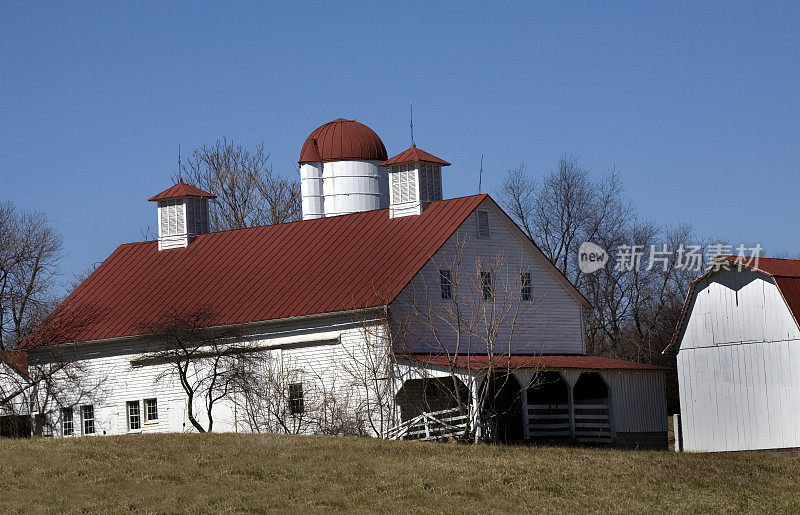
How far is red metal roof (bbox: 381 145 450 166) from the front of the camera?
40781 millimetres

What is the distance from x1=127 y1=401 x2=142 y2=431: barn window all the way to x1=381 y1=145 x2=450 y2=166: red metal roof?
11503mm

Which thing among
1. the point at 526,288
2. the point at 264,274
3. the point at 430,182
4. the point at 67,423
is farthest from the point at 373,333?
the point at 67,423

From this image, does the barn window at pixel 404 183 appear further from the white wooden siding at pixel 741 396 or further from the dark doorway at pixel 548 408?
the white wooden siding at pixel 741 396

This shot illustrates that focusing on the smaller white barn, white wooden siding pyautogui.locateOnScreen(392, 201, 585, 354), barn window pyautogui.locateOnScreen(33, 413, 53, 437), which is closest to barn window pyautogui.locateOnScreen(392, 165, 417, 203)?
white wooden siding pyautogui.locateOnScreen(392, 201, 585, 354)

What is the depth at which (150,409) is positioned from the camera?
3981 cm

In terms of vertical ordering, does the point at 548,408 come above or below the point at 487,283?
below

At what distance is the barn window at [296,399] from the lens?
3703 centimetres

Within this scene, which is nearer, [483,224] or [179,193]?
[483,224]

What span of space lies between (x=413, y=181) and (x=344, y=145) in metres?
7.45

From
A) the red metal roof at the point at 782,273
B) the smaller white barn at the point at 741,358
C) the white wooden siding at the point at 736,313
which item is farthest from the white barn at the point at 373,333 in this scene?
the red metal roof at the point at 782,273

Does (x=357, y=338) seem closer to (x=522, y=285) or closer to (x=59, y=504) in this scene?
(x=522, y=285)

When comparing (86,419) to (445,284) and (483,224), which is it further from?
(483,224)

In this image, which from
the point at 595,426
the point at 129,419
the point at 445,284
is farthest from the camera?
the point at 129,419

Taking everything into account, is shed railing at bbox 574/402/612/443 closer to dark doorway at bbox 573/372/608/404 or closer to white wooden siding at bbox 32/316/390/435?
dark doorway at bbox 573/372/608/404
